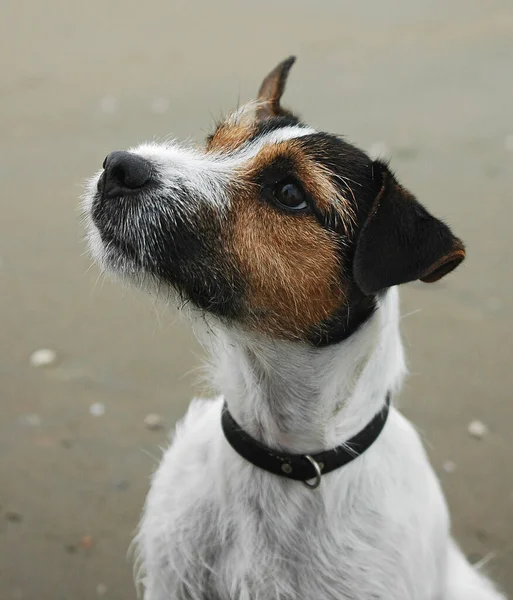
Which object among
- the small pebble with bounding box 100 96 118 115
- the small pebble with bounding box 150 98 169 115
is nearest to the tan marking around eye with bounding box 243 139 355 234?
the small pebble with bounding box 150 98 169 115

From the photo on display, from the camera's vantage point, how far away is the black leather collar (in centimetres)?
216

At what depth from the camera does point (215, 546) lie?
233 centimetres

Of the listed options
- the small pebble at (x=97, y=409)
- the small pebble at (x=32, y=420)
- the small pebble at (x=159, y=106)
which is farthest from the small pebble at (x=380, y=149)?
the small pebble at (x=32, y=420)

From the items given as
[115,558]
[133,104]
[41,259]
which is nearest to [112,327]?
[41,259]

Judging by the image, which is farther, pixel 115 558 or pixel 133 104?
pixel 133 104

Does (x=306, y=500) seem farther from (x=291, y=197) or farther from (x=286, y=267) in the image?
(x=291, y=197)

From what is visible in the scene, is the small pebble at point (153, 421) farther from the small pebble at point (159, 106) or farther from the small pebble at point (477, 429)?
the small pebble at point (159, 106)

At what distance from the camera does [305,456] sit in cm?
217

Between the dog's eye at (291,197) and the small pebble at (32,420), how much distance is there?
223 cm

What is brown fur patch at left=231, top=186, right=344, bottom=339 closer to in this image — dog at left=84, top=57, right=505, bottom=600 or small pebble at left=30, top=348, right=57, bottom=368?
dog at left=84, top=57, right=505, bottom=600

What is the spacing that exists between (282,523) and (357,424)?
1.23 feet

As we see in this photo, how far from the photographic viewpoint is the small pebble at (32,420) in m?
3.77

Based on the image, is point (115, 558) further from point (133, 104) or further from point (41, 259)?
point (133, 104)

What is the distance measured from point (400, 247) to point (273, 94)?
88 cm
